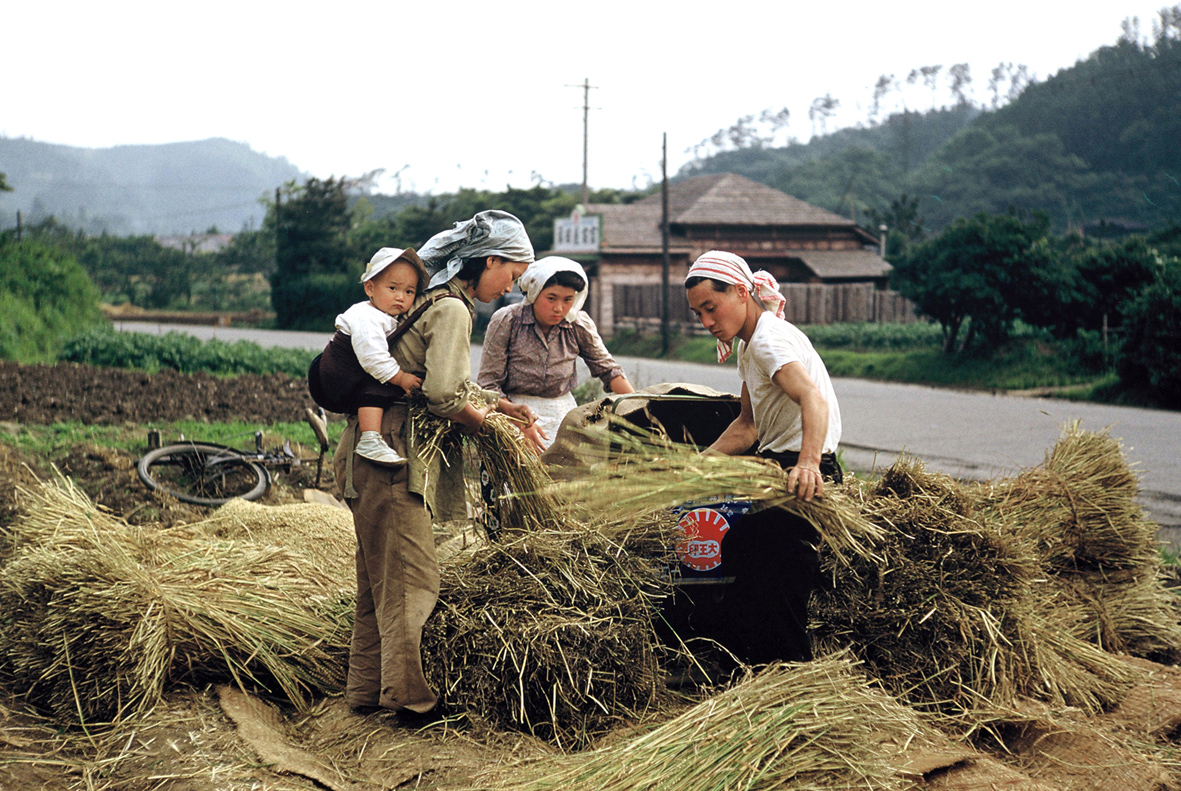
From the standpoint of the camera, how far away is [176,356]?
1800 cm

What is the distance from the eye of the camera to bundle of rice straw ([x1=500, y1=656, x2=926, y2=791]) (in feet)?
8.82

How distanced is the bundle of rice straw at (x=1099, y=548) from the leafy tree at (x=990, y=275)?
1542 cm

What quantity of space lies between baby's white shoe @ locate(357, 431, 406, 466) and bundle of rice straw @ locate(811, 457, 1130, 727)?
1.56 meters

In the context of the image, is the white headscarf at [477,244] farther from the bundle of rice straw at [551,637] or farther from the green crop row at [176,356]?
the green crop row at [176,356]

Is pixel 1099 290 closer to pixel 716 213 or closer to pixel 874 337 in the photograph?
pixel 874 337

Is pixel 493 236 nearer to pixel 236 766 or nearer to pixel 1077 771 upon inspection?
pixel 236 766

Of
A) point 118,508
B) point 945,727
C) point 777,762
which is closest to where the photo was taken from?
point 777,762

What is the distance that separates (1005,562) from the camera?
146 inches

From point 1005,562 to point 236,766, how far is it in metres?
2.69

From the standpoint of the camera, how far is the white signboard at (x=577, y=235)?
35.8 meters

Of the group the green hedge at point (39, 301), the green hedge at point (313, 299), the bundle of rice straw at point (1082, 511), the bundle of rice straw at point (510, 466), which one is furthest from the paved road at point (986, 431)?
the green hedge at point (313, 299)

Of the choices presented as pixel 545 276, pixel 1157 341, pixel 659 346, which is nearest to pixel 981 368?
pixel 1157 341

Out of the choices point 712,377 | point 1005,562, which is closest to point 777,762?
point 1005,562

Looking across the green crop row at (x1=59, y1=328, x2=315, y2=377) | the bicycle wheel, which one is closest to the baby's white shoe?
the bicycle wheel
